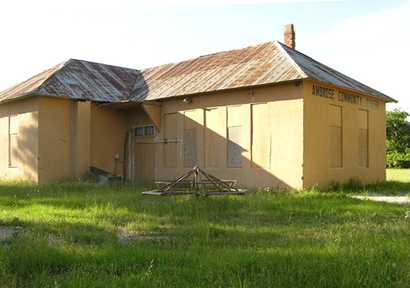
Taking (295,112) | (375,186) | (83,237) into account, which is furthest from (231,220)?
(375,186)

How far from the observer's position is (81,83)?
22969 millimetres

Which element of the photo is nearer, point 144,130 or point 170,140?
point 170,140

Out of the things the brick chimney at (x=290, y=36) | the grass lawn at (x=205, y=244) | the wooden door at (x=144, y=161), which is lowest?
the grass lawn at (x=205, y=244)

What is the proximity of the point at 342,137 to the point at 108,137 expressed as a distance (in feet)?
33.9

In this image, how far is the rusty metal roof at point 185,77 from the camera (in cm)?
1864

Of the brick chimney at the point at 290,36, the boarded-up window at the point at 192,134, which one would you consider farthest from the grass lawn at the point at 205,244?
the brick chimney at the point at 290,36

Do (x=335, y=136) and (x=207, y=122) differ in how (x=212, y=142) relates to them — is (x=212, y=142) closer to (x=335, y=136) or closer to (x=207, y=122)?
(x=207, y=122)

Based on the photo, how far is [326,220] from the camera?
1019cm

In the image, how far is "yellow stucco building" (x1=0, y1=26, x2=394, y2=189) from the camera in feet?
58.6

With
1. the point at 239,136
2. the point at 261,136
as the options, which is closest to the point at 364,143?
the point at 261,136

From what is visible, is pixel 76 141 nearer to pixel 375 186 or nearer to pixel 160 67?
pixel 160 67

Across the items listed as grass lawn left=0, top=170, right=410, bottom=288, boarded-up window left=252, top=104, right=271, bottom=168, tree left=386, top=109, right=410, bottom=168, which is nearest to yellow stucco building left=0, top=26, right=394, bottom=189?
boarded-up window left=252, top=104, right=271, bottom=168

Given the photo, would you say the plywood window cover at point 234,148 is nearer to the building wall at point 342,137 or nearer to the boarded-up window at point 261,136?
the boarded-up window at point 261,136

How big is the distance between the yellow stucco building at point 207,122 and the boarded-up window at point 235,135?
4 cm
